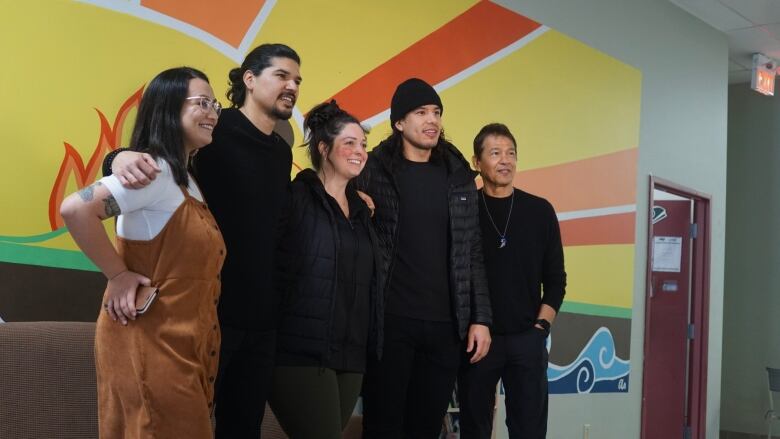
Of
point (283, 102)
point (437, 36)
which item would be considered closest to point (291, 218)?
point (283, 102)

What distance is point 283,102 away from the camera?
2.33 metres

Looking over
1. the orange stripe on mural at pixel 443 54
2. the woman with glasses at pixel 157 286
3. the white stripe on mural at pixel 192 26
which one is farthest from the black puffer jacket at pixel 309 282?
the orange stripe on mural at pixel 443 54

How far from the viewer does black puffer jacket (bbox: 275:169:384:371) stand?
229 cm

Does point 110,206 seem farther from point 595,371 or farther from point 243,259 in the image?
point 595,371

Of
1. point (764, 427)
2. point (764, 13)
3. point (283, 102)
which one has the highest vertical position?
point (764, 13)

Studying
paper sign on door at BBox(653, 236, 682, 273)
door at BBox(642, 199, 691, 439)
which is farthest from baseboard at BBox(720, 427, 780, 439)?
paper sign on door at BBox(653, 236, 682, 273)

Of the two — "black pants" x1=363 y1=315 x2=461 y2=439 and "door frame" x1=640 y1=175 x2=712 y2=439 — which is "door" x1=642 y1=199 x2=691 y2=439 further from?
"black pants" x1=363 y1=315 x2=461 y2=439

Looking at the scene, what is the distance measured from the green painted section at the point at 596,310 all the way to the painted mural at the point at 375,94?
0.5 inches

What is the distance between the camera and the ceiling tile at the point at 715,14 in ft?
20.9

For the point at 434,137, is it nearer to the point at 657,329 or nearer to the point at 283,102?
the point at 283,102

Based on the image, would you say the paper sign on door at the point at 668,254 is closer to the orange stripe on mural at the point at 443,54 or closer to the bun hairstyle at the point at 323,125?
the orange stripe on mural at the point at 443,54

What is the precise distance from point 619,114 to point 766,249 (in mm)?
3110

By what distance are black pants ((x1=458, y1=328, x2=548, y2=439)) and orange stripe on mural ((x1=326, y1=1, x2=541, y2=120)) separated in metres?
1.37

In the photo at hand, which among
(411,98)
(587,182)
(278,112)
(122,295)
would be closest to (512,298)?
(411,98)
